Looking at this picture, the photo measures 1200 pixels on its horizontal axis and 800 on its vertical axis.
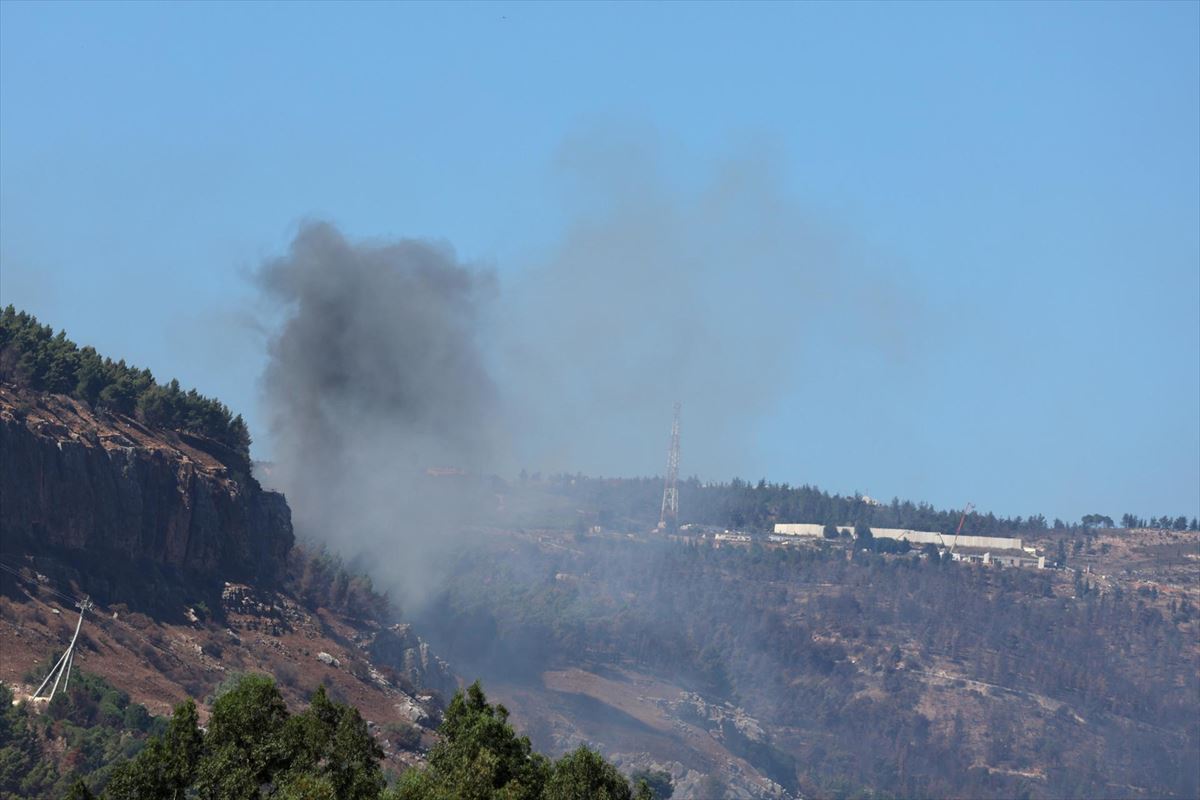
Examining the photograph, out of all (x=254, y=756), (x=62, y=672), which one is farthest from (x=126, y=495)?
(x=254, y=756)

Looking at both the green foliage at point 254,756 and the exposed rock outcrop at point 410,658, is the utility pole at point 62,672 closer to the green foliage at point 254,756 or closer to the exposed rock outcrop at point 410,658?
the green foliage at point 254,756

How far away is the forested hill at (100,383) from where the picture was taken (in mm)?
133375

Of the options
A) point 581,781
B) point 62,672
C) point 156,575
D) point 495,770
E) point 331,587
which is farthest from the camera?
point 331,587

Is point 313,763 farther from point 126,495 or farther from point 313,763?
point 126,495

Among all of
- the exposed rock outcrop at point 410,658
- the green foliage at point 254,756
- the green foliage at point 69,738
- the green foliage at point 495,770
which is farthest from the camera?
the exposed rock outcrop at point 410,658

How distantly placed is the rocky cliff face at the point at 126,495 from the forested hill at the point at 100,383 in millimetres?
1507

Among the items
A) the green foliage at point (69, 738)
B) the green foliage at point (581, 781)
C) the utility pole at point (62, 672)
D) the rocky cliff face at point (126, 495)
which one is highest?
the rocky cliff face at point (126, 495)

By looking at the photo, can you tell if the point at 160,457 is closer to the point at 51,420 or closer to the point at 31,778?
the point at 51,420

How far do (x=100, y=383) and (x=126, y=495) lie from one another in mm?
14743

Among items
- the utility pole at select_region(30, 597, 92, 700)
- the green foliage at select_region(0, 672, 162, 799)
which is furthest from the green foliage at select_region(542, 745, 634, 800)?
the utility pole at select_region(30, 597, 92, 700)

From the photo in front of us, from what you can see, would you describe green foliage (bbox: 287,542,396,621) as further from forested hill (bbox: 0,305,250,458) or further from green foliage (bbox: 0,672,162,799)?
green foliage (bbox: 0,672,162,799)

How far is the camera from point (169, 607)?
127812 mm

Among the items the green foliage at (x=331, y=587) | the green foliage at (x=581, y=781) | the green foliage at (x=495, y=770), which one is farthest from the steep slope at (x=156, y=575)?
the green foliage at (x=581, y=781)

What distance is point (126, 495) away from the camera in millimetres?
130000
